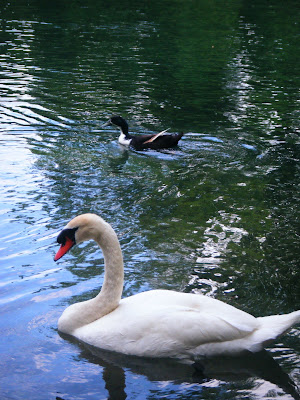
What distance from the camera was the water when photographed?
550 cm

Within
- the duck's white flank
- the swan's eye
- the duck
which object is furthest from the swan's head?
the duck's white flank

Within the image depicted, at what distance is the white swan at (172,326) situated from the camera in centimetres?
541

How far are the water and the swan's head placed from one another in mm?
839

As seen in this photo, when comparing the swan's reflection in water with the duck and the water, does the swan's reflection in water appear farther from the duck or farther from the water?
the duck

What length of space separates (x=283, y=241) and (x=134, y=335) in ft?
11.0

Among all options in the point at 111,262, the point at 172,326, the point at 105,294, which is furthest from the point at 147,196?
the point at 172,326

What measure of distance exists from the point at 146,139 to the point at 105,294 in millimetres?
7175

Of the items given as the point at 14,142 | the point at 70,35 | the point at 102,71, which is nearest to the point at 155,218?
the point at 14,142

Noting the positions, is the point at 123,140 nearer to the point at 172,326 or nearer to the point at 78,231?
the point at 78,231

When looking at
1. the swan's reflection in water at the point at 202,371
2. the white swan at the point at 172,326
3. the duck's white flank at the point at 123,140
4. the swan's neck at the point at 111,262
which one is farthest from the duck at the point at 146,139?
the swan's reflection in water at the point at 202,371

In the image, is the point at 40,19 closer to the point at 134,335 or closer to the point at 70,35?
the point at 70,35

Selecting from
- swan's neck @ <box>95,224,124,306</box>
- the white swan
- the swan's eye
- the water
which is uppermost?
the swan's eye

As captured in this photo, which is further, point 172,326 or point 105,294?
point 105,294

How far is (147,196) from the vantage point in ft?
32.6
